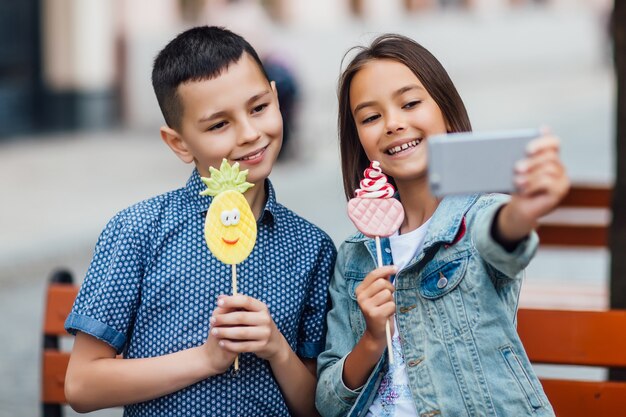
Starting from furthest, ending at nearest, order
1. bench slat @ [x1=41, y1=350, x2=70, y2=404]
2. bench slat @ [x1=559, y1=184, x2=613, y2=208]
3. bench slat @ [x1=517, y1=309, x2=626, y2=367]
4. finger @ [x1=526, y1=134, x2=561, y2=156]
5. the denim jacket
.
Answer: bench slat @ [x1=559, y1=184, x2=613, y2=208] → bench slat @ [x1=41, y1=350, x2=70, y2=404] → bench slat @ [x1=517, y1=309, x2=626, y2=367] → the denim jacket → finger @ [x1=526, y1=134, x2=561, y2=156]

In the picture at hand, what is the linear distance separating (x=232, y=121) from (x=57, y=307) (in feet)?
3.95

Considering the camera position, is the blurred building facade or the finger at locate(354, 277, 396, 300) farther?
the blurred building facade

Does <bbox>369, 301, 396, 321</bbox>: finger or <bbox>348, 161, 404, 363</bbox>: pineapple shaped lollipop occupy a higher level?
<bbox>348, 161, 404, 363</bbox>: pineapple shaped lollipop

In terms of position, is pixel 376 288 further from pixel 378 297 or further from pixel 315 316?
pixel 315 316

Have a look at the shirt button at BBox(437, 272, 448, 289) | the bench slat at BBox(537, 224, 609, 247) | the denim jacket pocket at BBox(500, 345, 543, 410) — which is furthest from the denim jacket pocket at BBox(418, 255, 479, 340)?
the bench slat at BBox(537, 224, 609, 247)

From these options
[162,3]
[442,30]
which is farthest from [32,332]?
[442,30]

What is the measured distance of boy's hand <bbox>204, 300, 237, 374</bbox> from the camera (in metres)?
2.52

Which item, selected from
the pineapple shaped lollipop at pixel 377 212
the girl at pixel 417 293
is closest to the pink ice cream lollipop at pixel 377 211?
the pineapple shaped lollipop at pixel 377 212

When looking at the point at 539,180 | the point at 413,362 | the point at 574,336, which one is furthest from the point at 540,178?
the point at 574,336

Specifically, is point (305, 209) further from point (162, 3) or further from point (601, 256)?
point (162, 3)

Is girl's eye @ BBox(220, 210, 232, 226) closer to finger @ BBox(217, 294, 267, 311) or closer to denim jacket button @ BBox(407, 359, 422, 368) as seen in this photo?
finger @ BBox(217, 294, 267, 311)

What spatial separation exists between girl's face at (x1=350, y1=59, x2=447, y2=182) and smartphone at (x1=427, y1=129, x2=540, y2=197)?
0.57 metres

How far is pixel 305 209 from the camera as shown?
32.4 ft

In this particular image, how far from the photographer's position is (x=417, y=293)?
103 inches
